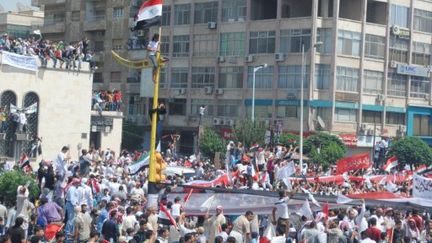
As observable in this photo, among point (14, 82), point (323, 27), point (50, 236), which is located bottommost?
point (50, 236)

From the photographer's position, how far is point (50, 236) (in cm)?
2097

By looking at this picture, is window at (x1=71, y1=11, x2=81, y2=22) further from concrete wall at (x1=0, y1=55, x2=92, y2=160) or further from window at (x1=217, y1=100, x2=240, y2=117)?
concrete wall at (x1=0, y1=55, x2=92, y2=160)

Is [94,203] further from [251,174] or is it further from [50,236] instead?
[251,174]

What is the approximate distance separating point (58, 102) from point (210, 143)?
14.2 m

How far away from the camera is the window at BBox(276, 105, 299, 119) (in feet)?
214

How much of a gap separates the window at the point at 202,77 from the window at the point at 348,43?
9.91m

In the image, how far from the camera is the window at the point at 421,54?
2734 inches

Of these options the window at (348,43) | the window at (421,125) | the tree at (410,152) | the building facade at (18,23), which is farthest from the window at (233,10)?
the building facade at (18,23)

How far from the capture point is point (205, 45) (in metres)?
71.5

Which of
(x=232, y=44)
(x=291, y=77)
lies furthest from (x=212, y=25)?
(x=291, y=77)

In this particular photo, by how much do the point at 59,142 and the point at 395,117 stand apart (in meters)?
26.5

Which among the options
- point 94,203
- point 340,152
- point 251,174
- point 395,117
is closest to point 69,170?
point 94,203

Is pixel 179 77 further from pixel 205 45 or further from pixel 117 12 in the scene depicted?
pixel 117 12

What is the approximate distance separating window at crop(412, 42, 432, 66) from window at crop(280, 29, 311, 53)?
8.61 meters
